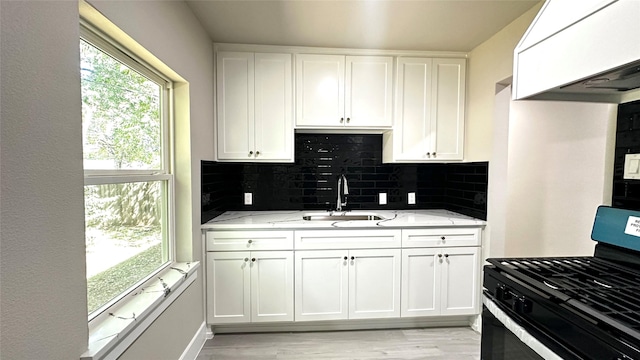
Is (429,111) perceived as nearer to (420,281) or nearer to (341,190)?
(341,190)

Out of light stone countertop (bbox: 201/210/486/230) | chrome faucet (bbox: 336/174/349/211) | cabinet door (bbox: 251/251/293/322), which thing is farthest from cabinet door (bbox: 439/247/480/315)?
cabinet door (bbox: 251/251/293/322)

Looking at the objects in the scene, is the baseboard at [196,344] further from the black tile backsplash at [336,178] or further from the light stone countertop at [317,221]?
the black tile backsplash at [336,178]

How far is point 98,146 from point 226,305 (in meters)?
1.58

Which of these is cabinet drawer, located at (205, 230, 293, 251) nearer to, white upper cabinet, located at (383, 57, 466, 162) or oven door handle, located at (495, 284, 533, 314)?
white upper cabinet, located at (383, 57, 466, 162)

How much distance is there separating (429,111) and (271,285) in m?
2.03

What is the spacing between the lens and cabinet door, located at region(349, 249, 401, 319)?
235 centimetres

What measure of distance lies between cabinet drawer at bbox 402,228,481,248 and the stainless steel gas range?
3.19 ft

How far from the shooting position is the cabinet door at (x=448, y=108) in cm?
262

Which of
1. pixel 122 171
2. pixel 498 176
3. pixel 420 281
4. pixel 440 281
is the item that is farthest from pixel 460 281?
pixel 122 171

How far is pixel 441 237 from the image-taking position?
2.39 metres

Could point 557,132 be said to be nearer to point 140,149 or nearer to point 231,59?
point 231,59

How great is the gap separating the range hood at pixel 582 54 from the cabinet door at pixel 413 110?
4.27 ft

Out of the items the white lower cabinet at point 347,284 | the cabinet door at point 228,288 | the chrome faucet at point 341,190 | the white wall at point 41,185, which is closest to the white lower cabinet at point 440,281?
the white lower cabinet at point 347,284

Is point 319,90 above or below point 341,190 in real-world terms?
above
